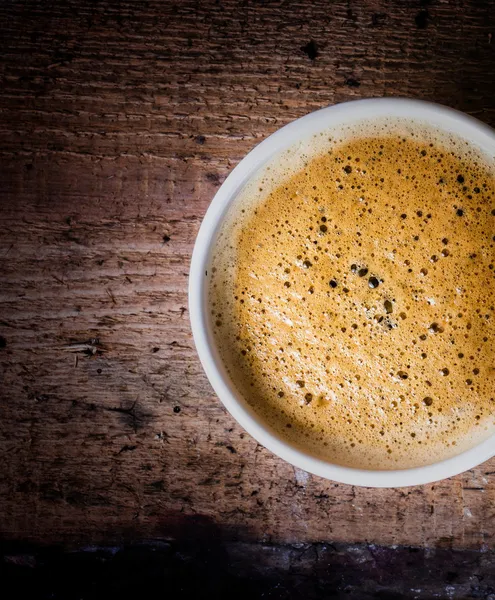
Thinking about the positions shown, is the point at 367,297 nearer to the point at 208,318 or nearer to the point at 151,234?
the point at 208,318

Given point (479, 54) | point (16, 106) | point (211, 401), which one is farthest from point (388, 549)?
point (16, 106)

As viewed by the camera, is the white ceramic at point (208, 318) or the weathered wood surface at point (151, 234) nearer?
the white ceramic at point (208, 318)

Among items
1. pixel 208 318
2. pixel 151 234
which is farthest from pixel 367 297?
pixel 151 234

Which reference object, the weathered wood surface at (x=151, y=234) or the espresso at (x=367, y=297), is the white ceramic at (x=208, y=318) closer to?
the espresso at (x=367, y=297)

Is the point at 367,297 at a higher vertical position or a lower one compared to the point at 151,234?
lower

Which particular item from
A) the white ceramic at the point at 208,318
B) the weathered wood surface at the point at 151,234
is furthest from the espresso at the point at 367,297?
the weathered wood surface at the point at 151,234
